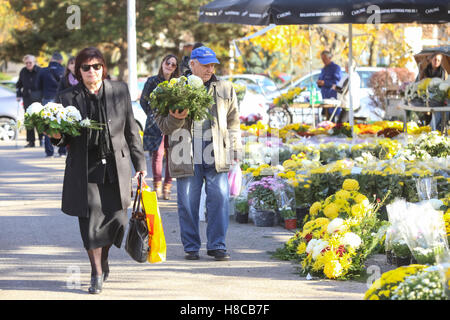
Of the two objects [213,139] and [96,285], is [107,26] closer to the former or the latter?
[213,139]

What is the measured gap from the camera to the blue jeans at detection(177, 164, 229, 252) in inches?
295

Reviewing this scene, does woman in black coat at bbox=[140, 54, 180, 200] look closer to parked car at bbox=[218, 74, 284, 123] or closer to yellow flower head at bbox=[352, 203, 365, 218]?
yellow flower head at bbox=[352, 203, 365, 218]

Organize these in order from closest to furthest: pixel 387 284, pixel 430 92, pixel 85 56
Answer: pixel 387 284, pixel 85 56, pixel 430 92

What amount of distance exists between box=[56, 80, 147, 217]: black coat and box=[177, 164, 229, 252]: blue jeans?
1.07 meters

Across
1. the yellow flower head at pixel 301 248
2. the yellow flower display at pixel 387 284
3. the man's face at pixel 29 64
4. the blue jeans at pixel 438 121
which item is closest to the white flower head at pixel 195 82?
the yellow flower head at pixel 301 248

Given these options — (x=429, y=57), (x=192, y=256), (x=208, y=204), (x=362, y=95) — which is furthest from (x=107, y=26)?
(x=192, y=256)

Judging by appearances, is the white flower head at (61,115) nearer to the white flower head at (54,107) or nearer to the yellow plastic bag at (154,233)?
the white flower head at (54,107)

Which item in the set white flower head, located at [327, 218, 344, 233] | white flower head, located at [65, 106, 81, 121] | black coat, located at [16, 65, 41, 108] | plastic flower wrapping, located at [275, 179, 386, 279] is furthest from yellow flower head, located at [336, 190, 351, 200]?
black coat, located at [16, 65, 41, 108]

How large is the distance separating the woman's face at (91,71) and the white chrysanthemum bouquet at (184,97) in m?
0.80

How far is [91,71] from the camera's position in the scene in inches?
247

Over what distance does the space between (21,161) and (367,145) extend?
765 centimetres

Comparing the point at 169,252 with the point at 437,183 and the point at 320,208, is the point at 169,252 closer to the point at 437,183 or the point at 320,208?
the point at 320,208

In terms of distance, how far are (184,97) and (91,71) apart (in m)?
0.94

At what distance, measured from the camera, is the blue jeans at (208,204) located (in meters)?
7.49
